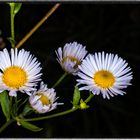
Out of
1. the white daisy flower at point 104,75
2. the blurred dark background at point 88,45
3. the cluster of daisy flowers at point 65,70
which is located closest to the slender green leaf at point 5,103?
the cluster of daisy flowers at point 65,70

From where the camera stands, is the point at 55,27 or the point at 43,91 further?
the point at 55,27

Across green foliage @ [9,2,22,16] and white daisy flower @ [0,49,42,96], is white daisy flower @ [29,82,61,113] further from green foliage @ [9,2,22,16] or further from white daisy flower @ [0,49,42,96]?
green foliage @ [9,2,22,16]

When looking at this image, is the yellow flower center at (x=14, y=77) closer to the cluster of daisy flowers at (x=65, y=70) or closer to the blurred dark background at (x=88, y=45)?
the cluster of daisy flowers at (x=65, y=70)

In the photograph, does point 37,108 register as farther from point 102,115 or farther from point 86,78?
point 102,115

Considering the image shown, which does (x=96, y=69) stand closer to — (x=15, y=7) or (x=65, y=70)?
(x=65, y=70)

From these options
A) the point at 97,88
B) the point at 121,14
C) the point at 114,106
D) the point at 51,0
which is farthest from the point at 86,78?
the point at 121,14

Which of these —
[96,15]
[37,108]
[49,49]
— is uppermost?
[96,15]

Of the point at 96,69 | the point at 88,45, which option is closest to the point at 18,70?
the point at 96,69
